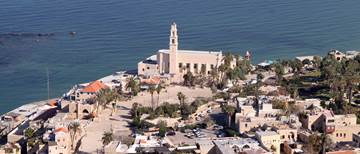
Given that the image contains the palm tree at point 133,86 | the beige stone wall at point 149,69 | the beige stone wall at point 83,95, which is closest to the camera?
the beige stone wall at point 83,95

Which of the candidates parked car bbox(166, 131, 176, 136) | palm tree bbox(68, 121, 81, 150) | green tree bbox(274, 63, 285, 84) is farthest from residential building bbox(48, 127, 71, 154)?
green tree bbox(274, 63, 285, 84)

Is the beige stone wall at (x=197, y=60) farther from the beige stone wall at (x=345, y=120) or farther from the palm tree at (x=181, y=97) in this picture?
the beige stone wall at (x=345, y=120)

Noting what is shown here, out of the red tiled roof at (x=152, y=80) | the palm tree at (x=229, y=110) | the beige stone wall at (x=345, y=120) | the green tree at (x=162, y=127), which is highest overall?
the red tiled roof at (x=152, y=80)

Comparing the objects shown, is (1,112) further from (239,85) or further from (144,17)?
(144,17)

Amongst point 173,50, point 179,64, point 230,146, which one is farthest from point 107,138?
point 179,64

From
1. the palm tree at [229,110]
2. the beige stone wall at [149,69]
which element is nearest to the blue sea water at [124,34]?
the beige stone wall at [149,69]

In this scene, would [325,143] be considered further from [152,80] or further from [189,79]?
[152,80]

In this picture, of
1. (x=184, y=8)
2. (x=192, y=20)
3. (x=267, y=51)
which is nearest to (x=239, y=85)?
(x=267, y=51)
